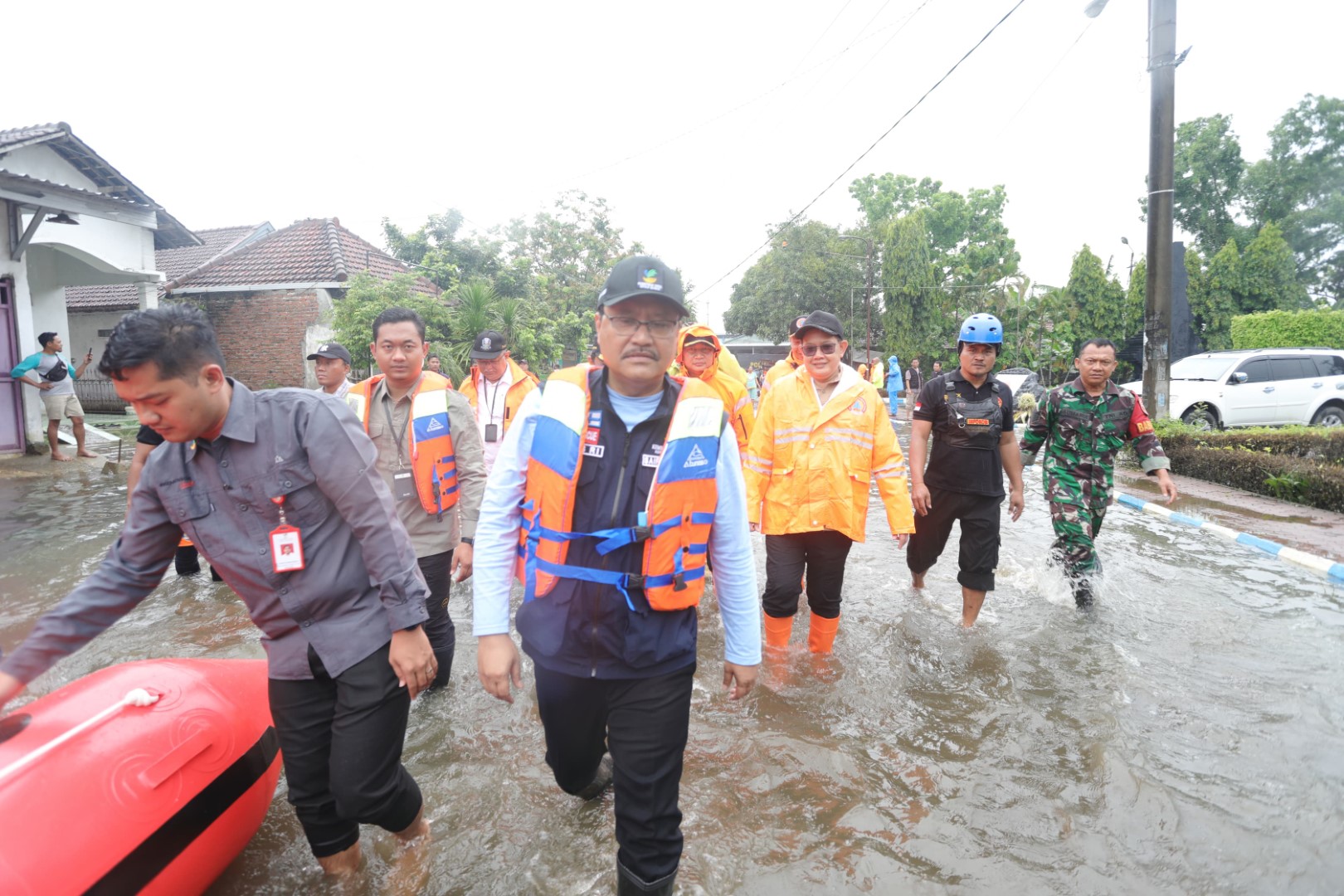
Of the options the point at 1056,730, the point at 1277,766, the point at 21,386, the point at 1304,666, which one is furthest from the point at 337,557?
the point at 21,386

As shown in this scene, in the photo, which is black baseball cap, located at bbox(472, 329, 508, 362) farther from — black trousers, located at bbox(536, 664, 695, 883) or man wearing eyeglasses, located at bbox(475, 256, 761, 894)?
black trousers, located at bbox(536, 664, 695, 883)

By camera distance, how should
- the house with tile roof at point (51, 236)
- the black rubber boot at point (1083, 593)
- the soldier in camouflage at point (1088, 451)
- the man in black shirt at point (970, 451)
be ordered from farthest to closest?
the house with tile roof at point (51, 236) < the black rubber boot at point (1083, 593) < the soldier in camouflage at point (1088, 451) < the man in black shirt at point (970, 451)

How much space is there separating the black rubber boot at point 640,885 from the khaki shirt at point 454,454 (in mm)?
1872

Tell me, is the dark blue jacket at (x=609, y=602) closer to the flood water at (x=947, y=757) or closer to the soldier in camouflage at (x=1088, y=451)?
the flood water at (x=947, y=757)

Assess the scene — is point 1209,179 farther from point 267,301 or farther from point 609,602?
point 609,602

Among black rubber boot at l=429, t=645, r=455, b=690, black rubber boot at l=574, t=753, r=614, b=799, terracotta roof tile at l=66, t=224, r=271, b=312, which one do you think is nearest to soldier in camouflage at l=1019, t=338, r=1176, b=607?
black rubber boot at l=574, t=753, r=614, b=799

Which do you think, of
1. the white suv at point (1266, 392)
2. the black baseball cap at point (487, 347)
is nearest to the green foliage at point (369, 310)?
the black baseball cap at point (487, 347)

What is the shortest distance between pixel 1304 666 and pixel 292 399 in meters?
5.53

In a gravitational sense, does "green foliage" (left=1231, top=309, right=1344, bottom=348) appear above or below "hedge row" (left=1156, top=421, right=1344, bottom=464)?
above

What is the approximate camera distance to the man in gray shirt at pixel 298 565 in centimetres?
217

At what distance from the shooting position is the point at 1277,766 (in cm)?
337

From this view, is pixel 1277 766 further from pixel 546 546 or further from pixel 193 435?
pixel 193 435

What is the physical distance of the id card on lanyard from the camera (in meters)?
2.20

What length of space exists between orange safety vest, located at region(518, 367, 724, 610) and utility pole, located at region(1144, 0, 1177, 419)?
11965mm
